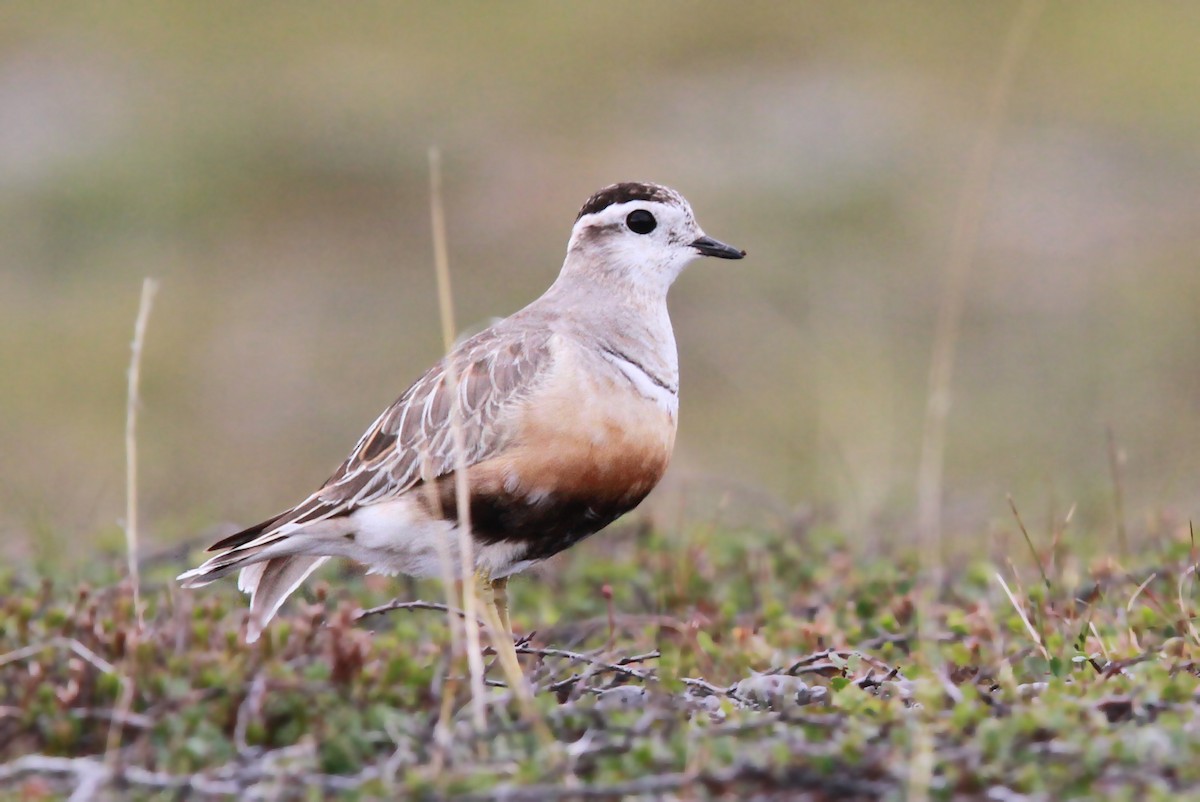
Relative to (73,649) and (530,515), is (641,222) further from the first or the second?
(73,649)

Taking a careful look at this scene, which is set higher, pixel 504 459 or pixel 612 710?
pixel 504 459

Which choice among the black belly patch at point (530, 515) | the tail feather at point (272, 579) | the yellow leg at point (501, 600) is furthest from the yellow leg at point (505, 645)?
the tail feather at point (272, 579)

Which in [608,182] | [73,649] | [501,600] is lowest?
[501,600]

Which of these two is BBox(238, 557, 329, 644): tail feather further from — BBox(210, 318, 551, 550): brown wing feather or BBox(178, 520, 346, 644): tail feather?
BBox(210, 318, 551, 550): brown wing feather

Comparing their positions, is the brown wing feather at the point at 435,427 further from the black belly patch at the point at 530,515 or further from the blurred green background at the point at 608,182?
the blurred green background at the point at 608,182

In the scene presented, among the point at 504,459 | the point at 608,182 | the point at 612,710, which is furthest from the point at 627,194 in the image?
the point at 608,182

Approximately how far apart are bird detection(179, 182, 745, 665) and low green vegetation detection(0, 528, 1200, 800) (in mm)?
275

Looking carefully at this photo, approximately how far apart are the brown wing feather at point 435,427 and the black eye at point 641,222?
63cm

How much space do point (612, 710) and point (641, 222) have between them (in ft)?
7.38

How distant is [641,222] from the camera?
227 inches

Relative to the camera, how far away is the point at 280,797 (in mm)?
3455

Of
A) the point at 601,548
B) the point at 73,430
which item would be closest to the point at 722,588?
the point at 601,548

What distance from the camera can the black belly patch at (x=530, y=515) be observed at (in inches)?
193

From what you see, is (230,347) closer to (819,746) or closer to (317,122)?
(317,122)
